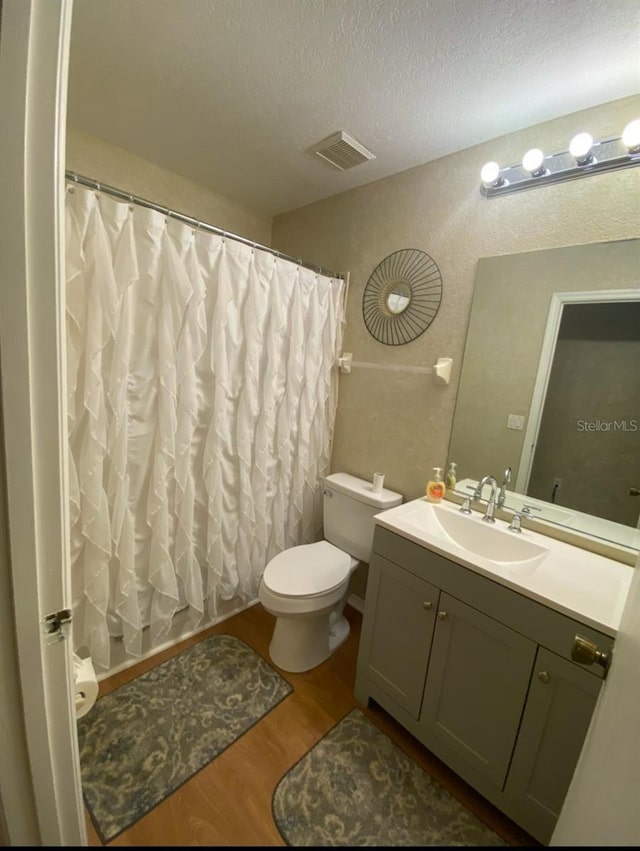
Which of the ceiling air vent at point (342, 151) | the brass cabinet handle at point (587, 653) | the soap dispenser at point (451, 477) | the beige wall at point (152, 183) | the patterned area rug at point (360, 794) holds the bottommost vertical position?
Answer: the patterned area rug at point (360, 794)

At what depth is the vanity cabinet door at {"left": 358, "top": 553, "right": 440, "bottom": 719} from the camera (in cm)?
119

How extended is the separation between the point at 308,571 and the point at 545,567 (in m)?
0.95

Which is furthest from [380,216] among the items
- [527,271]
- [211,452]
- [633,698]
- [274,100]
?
[633,698]

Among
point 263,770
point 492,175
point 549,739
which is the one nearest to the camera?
point 549,739

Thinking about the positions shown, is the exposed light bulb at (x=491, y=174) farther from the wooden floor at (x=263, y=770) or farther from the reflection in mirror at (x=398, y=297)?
the wooden floor at (x=263, y=770)

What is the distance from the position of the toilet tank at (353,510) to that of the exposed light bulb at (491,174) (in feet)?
Answer: 4.66

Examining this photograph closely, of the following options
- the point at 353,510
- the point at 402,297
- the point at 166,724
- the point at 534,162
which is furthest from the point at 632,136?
the point at 166,724

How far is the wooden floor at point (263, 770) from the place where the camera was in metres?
0.88

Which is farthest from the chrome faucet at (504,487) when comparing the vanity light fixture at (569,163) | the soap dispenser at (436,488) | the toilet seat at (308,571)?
the vanity light fixture at (569,163)

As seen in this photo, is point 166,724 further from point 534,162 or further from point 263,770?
point 534,162

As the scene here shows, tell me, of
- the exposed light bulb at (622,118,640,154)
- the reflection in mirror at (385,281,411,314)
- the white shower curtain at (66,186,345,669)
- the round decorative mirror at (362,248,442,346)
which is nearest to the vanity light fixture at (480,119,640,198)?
the exposed light bulb at (622,118,640,154)

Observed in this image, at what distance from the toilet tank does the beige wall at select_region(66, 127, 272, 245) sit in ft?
5.72

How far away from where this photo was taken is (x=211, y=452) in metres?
1.53

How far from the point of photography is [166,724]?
1.25 meters
